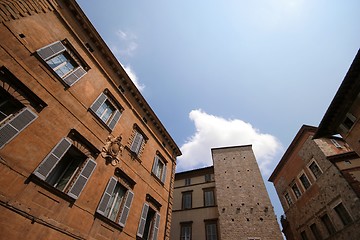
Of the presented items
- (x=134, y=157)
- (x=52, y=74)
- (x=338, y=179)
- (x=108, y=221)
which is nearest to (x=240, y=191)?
(x=338, y=179)

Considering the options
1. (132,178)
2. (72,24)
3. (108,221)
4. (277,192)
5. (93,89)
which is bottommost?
(108,221)

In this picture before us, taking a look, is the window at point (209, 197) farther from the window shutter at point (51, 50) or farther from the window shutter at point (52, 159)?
the window shutter at point (51, 50)

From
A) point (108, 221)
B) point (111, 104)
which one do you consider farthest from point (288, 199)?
point (111, 104)

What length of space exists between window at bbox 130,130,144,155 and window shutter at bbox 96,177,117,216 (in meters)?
2.12

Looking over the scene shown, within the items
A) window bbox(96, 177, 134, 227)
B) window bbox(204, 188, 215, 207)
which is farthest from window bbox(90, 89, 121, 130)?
window bbox(204, 188, 215, 207)

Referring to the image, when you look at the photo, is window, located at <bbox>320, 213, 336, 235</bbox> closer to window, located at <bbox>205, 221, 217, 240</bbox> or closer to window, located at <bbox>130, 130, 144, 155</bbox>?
window, located at <bbox>205, 221, 217, 240</bbox>

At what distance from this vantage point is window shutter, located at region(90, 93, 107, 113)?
26.3 feet

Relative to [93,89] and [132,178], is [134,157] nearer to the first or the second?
[132,178]

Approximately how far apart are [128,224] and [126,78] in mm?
7269

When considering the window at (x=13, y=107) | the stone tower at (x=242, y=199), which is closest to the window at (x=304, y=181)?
the stone tower at (x=242, y=199)

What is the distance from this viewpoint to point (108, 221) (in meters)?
6.84

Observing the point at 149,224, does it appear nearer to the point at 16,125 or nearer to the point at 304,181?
the point at 16,125

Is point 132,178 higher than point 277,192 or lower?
lower

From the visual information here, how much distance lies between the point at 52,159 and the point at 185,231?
1592 cm
